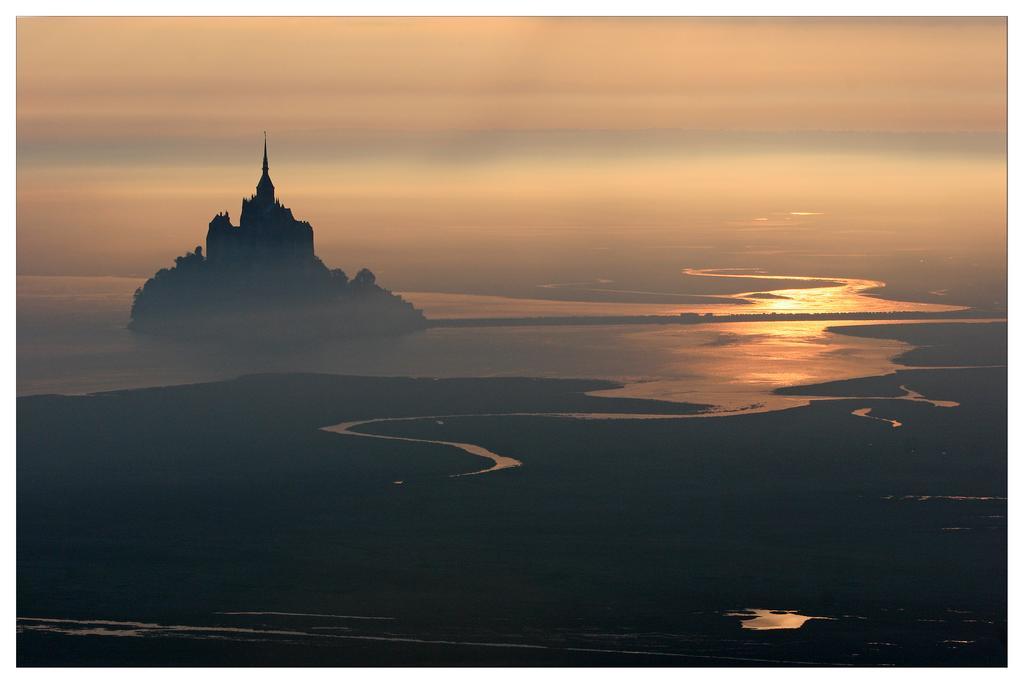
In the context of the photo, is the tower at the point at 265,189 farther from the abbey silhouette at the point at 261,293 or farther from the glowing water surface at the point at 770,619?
the glowing water surface at the point at 770,619

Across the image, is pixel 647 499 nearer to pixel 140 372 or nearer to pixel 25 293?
pixel 140 372

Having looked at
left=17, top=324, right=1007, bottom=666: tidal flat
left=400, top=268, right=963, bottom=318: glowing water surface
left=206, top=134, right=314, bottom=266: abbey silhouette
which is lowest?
left=17, top=324, right=1007, bottom=666: tidal flat

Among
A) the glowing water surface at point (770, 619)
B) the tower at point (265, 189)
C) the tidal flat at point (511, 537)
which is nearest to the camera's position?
the tidal flat at point (511, 537)

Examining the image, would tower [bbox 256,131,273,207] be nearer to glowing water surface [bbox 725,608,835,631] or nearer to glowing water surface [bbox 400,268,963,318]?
glowing water surface [bbox 400,268,963,318]

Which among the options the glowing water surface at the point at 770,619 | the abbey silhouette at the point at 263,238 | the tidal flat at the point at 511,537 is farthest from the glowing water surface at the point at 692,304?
the glowing water surface at the point at 770,619

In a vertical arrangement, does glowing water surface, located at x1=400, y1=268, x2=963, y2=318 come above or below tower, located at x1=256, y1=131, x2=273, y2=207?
below

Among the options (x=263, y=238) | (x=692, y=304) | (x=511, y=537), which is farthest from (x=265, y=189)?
(x=511, y=537)

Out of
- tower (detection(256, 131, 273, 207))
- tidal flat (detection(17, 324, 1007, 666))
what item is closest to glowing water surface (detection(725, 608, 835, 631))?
tidal flat (detection(17, 324, 1007, 666))

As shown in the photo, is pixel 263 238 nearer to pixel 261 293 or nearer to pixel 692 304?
pixel 261 293
